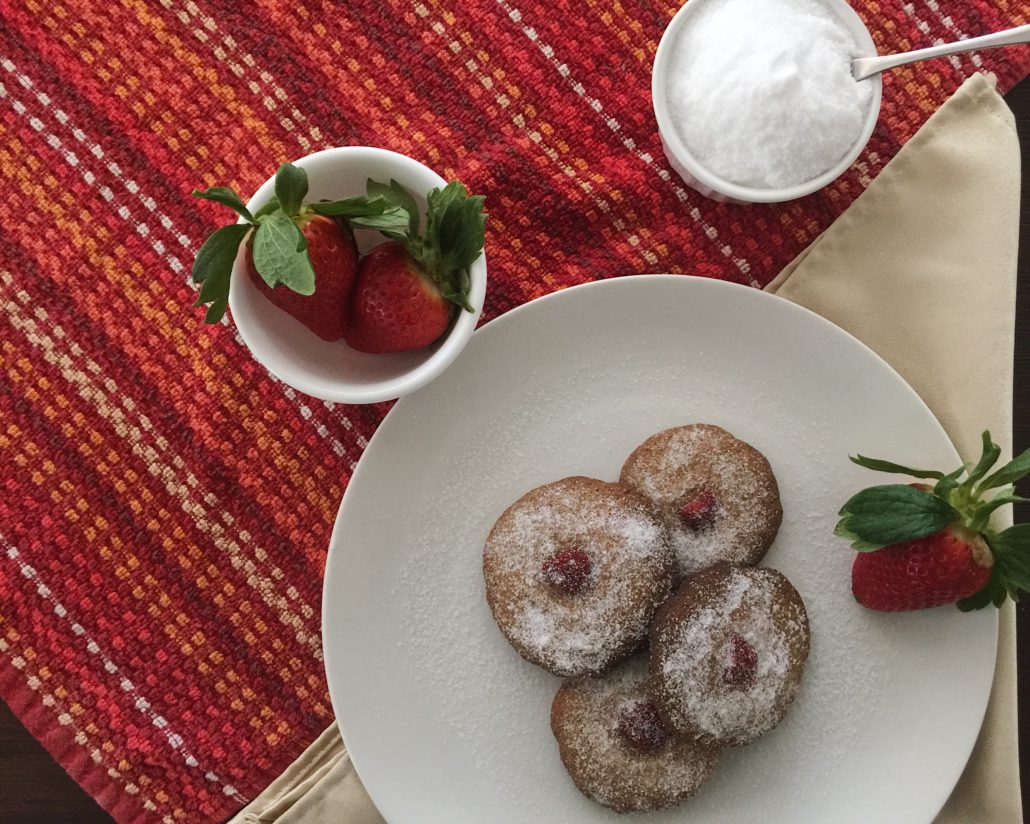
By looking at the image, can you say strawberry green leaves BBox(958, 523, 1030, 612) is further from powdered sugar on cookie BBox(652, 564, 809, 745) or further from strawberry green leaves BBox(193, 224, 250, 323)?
strawberry green leaves BBox(193, 224, 250, 323)

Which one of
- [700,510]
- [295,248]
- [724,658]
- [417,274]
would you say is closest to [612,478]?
[700,510]

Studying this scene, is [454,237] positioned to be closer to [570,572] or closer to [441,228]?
[441,228]

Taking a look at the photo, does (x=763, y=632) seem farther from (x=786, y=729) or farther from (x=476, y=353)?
(x=476, y=353)

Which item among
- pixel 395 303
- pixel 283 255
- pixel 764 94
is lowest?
pixel 764 94

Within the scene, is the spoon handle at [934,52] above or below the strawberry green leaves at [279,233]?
below

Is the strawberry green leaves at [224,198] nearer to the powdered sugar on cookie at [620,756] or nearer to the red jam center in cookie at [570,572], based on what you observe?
the red jam center in cookie at [570,572]

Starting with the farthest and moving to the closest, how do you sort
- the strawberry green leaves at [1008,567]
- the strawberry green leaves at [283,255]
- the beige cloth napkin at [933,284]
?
1. the beige cloth napkin at [933,284]
2. the strawberry green leaves at [1008,567]
3. the strawberry green leaves at [283,255]

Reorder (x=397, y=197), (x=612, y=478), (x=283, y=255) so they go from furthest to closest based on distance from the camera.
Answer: (x=612, y=478) → (x=397, y=197) → (x=283, y=255)

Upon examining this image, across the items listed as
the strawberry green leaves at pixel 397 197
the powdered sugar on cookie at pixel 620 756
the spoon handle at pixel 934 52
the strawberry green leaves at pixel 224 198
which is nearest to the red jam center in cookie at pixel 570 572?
the powdered sugar on cookie at pixel 620 756
